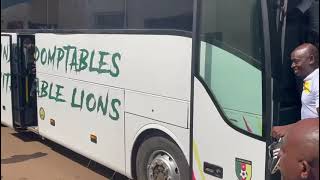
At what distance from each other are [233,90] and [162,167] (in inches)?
52.3

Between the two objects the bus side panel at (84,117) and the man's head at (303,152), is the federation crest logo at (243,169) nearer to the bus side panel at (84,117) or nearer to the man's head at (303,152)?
the bus side panel at (84,117)

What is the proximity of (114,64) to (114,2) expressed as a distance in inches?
28.3

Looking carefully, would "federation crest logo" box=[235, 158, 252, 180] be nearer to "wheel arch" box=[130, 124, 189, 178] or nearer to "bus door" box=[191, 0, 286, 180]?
"bus door" box=[191, 0, 286, 180]

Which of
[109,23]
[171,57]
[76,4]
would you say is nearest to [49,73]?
[76,4]

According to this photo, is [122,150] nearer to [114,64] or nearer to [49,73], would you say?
[114,64]

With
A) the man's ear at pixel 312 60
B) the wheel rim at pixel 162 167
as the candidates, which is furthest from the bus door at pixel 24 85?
the man's ear at pixel 312 60

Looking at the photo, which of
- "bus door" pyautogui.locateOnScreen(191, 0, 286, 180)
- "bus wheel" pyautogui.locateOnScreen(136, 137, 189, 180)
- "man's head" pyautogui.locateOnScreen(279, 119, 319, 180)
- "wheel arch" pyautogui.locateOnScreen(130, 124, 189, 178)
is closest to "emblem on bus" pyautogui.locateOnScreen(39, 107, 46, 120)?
"wheel arch" pyautogui.locateOnScreen(130, 124, 189, 178)

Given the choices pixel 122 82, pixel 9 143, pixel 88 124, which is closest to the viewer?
pixel 122 82

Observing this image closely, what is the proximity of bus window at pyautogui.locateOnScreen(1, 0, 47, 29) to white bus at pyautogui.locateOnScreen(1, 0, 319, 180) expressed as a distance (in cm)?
11

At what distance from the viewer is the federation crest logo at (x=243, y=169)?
3871 mm

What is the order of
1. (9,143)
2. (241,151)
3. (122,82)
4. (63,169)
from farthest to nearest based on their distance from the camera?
(9,143) → (63,169) → (122,82) → (241,151)

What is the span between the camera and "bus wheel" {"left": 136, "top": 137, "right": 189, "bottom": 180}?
15.3 ft

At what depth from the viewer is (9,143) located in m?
8.85

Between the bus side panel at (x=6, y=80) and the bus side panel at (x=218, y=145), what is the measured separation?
17.5 ft
